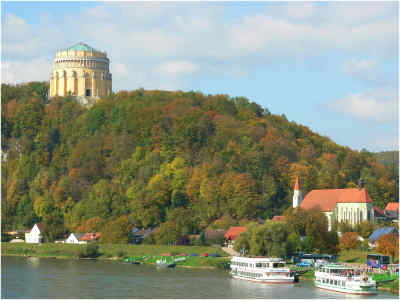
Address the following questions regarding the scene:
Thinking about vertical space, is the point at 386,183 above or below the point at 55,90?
below

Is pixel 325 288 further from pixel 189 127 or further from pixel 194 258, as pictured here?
pixel 189 127

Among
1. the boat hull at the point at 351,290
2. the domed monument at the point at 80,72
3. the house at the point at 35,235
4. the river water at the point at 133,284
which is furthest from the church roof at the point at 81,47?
the boat hull at the point at 351,290

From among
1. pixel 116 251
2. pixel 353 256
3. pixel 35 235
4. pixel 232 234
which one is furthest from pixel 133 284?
pixel 35 235

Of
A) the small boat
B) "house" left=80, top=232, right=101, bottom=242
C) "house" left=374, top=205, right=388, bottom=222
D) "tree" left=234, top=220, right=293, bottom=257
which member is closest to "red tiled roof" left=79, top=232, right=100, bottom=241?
"house" left=80, top=232, right=101, bottom=242

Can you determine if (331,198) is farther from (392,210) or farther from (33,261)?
Answer: (33,261)

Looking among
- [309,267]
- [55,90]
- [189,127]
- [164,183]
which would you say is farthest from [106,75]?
[309,267]

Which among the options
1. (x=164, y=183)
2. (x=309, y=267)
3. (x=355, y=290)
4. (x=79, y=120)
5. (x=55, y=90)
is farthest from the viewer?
(x=55, y=90)

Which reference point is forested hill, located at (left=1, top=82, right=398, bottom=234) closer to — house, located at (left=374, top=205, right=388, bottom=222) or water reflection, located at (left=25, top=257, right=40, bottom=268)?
house, located at (left=374, top=205, right=388, bottom=222)

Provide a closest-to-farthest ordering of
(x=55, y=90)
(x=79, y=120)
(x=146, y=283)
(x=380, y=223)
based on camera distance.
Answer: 1. (x=146, y=283)
2. (x=380, y=223)
3. (x=79, y=120)
4. (x=55, y=90)
